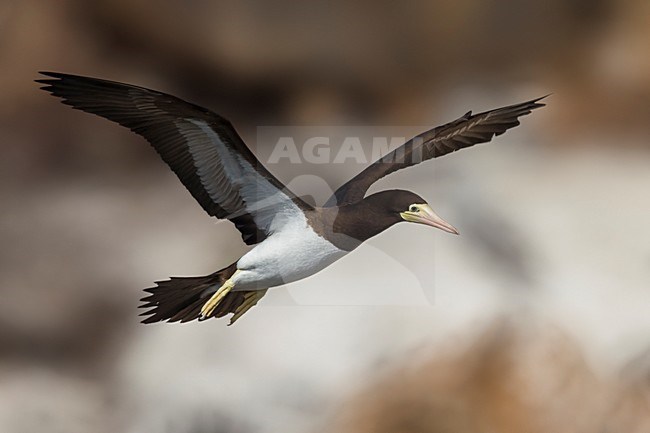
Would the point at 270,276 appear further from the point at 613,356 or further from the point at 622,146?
the point at 622,146

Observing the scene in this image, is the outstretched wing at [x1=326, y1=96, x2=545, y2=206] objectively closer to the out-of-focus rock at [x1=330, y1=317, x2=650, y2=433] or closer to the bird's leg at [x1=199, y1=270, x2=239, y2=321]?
the bird's leg at [x1=199, y1=270, x2=239, y2=321]

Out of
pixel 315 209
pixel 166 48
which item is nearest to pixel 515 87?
pixel 166 48

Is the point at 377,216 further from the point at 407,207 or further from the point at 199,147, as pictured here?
the point at 199,147

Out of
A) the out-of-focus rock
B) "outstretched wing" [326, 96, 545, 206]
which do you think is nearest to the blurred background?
the out-of-focus rock

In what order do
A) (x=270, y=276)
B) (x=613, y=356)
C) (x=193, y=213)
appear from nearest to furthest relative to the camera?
(x=270, y=276), (x=613, y=356), (x=193, y=213)

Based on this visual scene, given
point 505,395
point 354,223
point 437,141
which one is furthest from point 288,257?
point 505,395

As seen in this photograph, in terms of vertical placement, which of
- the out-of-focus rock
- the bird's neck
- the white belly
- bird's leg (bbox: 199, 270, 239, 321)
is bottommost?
the out-of-focus rock

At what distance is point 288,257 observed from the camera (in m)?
2.58

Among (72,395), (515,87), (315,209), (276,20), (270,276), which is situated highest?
(276,20)

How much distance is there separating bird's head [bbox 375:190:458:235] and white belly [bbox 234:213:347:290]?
0.17 m

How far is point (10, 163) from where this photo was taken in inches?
158

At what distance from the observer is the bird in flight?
2363 mm

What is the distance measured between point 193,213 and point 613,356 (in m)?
1.74

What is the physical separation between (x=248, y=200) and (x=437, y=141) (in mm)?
554
